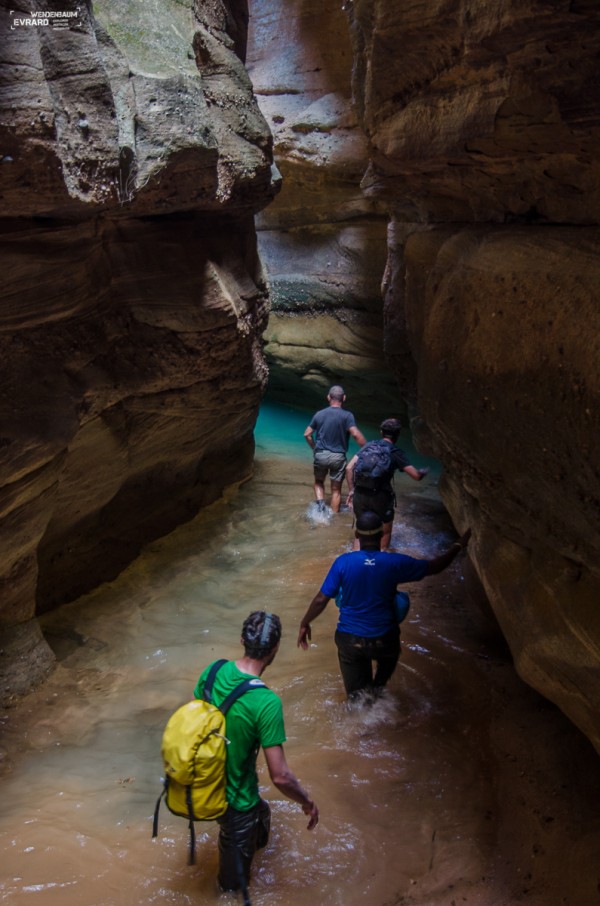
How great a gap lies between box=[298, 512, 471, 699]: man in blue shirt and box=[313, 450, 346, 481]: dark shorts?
3.87 metres

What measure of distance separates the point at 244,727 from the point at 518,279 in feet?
8.25

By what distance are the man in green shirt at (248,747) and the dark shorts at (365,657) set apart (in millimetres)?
1274

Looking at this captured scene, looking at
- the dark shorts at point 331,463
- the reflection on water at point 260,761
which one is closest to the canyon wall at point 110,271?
the reflection on water at point 260,761

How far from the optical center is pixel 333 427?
842 cm

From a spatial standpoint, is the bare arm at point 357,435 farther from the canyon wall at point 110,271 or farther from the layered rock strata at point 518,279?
the layered rock strata at point 518,279

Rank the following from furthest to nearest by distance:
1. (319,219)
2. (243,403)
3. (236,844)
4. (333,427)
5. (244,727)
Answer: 1. (319,219)
2. (333,427)
3. (243,403)
4. (236,844)
5. (244,727)

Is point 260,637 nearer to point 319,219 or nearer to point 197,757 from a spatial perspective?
point 197,757

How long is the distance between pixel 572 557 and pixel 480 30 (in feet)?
7.59

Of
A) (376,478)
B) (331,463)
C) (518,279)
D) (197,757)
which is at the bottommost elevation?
(331,463)

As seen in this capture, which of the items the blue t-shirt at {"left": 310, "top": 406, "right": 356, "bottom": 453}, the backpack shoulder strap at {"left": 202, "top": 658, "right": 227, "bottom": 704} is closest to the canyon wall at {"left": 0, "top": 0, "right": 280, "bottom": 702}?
the blue t-shirt at {"left": 310, "top": 406, "right": 356, "bottom": 453}

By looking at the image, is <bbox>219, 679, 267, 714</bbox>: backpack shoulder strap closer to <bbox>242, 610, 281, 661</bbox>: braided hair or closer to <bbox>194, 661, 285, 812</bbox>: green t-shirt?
<bbox>194, 661, 285, 812</bbox>: green t-shirt

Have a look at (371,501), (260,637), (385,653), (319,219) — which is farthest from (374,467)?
(319,219)

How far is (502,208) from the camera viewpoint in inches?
162

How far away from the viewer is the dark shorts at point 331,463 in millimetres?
8469
